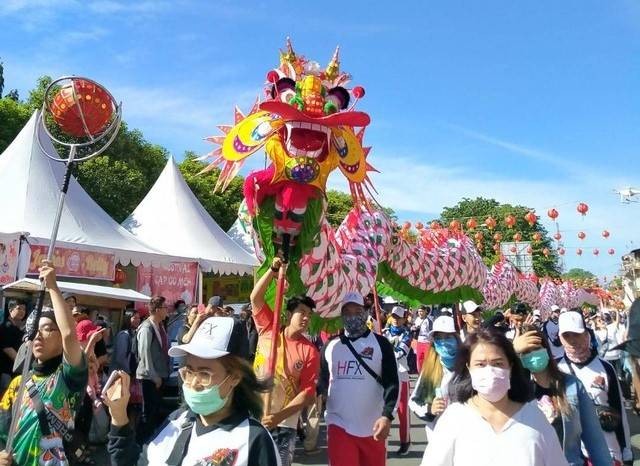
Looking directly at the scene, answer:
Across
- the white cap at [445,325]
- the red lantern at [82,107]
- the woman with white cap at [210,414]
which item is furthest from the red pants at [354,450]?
the red lantern at [82,107]

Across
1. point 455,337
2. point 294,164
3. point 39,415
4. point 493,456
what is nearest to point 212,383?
point 493,456

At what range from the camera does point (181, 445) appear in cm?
194

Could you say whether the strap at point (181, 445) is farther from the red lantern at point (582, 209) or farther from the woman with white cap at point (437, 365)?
the red lantern at point (582, 209)

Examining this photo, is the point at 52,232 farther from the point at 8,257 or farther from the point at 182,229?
the point at 182,229

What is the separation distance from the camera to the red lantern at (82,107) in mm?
3496

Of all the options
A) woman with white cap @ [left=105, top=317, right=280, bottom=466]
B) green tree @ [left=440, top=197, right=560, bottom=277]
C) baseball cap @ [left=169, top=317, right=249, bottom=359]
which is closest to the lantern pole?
woman with white cap @ [left=105, top=317, right=280, bottom=466]

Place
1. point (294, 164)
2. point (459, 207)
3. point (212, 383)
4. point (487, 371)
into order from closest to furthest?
point (212, 383), point (487, 371), point (294, 164), point (459, 207)

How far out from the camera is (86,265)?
11688 mm

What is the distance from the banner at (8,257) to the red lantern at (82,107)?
6.80 m

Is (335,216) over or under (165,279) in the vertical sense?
over

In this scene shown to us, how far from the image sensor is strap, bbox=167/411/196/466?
Result: 1.92 m

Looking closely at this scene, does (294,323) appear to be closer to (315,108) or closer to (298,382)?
(298,382)

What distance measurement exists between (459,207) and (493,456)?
6273 centimetres

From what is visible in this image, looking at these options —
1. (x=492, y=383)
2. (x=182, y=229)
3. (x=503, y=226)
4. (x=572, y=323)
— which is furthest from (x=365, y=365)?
(x=503, y=226)
